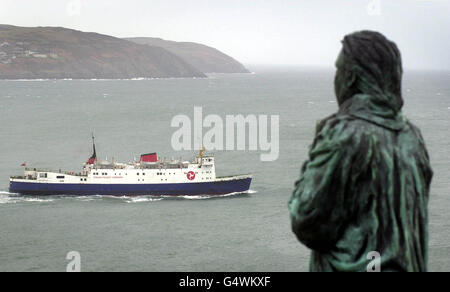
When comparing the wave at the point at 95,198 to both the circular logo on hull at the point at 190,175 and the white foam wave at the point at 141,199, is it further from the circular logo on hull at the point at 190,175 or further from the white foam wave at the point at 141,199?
the circular logo on hull at the point at 190,175

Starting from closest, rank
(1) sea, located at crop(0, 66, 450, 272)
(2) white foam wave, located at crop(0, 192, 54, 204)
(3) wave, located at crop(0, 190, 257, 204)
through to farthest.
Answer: (1) sea, located at crop(0, 66, 450, 272) < (2) white foam wave, located at crop(0, 192, 54, 204) < (3) wave, located at crop(0, 190, 257, 204)

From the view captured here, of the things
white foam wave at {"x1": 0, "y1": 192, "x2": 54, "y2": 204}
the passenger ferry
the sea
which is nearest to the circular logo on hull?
the passenger ferry

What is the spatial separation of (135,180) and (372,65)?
46188mm

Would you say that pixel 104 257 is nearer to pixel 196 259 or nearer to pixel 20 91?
pixel 196 259

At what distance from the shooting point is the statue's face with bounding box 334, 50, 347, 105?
4.05 m

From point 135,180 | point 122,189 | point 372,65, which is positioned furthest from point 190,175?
point 372,65

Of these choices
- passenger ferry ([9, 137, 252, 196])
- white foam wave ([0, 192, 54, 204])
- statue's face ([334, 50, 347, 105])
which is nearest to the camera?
statue's face ([334, 50, 347, 105])

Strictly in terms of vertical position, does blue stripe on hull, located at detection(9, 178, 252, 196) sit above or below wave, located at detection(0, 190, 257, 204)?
above

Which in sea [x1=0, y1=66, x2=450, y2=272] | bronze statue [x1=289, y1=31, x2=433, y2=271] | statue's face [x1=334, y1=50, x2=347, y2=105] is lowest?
sea [x1=0, y1=66, x2=450, y2=272]

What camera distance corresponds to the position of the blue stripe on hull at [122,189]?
4831 cm

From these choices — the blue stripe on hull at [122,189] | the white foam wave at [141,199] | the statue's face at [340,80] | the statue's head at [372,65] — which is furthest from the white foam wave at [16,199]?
the statue's head at [372,65]

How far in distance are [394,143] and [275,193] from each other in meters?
41.3

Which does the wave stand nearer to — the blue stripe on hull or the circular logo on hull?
the blue stripe on hull

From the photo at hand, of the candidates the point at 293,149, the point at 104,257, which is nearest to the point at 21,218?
the point at 104,257
